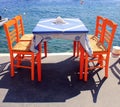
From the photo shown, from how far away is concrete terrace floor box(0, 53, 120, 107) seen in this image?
115 inches

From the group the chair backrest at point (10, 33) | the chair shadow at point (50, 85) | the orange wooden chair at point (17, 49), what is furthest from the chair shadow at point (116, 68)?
the chair backrest at point (10, 33)

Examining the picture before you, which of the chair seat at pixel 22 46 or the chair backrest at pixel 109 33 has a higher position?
the chair backrest at pixel 109 33

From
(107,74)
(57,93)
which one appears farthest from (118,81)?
(57,93)

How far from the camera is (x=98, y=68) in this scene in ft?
12.6

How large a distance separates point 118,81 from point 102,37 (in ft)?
2.48

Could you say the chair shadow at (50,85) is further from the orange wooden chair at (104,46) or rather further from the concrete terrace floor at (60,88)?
the orange wooden chair at (104,46)

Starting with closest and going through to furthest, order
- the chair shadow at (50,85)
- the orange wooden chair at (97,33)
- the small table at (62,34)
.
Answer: the chair shadow at (50,85)
the small table at (62,34)
the orange wooden chair at (97,33)

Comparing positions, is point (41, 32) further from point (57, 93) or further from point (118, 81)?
point (118, 81)

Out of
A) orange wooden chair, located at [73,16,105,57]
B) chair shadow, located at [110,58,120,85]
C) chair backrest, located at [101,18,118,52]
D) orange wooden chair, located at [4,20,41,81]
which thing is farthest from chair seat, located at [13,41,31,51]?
chair shadow, located at [110,58,120,85]

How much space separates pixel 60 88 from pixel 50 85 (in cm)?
17

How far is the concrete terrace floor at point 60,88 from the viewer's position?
292 cm

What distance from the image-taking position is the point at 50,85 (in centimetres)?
333

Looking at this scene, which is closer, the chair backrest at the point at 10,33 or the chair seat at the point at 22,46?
the chair backrest at the point at 10,33

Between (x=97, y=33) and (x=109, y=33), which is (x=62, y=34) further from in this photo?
(x=97, y=33)
